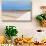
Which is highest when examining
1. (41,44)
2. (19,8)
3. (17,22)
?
(19,8)

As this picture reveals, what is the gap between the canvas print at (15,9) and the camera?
2811 mm

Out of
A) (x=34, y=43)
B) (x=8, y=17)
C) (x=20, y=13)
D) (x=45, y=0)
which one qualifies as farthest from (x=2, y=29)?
(x=45, y=0)

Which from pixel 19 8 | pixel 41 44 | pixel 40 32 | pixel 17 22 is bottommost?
pixel 41 44

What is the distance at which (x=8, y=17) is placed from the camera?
2816mm

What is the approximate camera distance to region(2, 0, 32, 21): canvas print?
9.22 feet

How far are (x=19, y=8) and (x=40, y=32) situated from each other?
54cm

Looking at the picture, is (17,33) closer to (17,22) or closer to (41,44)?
(17,22)

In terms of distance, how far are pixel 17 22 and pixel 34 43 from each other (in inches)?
17.7

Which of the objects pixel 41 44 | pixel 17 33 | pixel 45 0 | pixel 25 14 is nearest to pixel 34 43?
pixel 41 44

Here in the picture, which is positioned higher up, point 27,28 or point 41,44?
point 27,28

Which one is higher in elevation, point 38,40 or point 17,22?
point 17,22

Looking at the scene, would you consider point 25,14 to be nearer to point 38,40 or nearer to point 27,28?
point 27,28

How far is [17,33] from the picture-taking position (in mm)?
2822

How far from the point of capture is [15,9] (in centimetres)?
282
